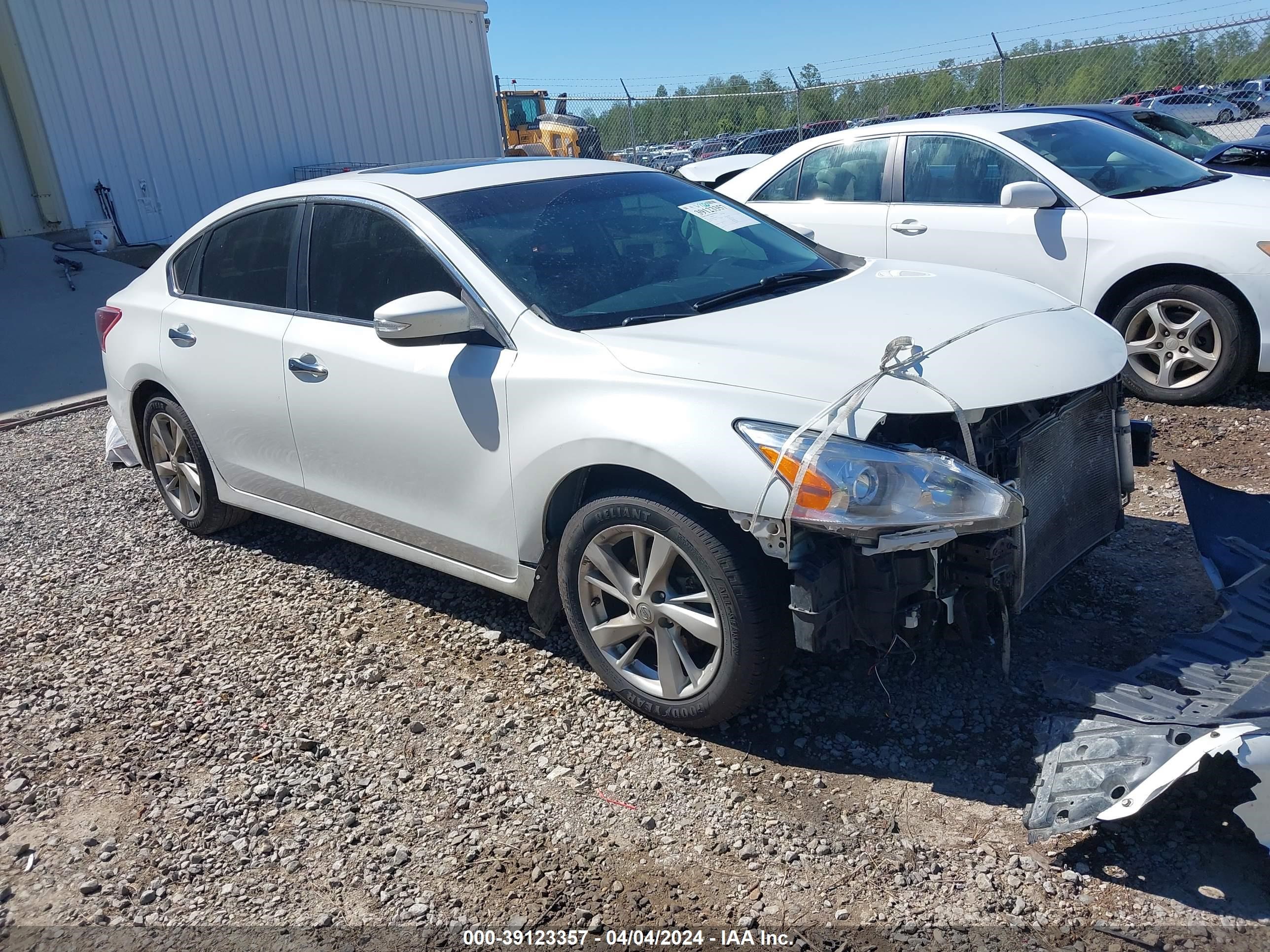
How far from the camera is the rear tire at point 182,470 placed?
4.71 m

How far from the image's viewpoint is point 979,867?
249 cm

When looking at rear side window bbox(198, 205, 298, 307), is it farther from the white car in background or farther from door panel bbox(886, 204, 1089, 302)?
the white car in background

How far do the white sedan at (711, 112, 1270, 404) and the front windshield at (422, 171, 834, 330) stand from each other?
27.2 inches

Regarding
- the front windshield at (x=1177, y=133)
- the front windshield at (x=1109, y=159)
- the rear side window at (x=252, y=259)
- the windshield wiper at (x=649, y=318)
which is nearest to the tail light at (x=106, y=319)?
the rear side window at (x=252, y=259)

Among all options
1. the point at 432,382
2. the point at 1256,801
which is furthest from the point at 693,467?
the point at 1256,801

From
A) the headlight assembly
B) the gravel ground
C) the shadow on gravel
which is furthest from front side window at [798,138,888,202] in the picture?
the headlight assembly

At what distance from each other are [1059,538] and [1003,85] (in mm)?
13211

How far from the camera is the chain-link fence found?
15820 mm

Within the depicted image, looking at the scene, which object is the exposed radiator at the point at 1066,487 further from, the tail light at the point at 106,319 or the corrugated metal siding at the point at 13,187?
the corrugated metal siding at the point at 13,187

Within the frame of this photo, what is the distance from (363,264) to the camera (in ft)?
Result: 12.6

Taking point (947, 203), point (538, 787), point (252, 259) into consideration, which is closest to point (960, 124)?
point (947, 203)

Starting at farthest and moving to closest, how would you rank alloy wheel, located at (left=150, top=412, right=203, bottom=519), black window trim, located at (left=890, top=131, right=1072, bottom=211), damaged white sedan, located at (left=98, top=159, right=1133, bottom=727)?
black window trim, located at (left=890, top=131, right=1072, bottom=211) → alloy wheel, located at (left=150, top=412, right=203, bottom=519) → damaged white sedan, located at (left=98, top=159, right=1133, bottom=727)

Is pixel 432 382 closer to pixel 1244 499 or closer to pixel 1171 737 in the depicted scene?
pixel 1171 737

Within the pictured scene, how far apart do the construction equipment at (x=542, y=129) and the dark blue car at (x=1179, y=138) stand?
11.3 meters
